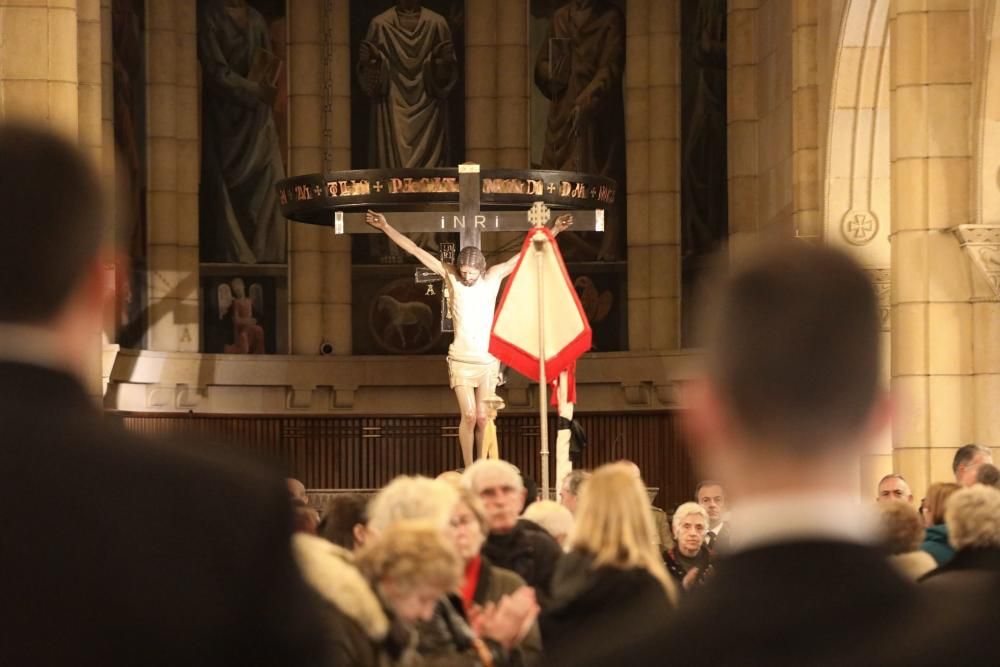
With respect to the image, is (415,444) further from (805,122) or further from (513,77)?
(805,122)

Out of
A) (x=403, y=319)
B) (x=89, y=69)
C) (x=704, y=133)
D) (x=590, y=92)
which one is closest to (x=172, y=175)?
(x=403, y=319)

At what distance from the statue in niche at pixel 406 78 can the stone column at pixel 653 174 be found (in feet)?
7.49

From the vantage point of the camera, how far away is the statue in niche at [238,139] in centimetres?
2169

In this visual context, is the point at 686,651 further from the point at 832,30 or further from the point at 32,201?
the point at 832,30

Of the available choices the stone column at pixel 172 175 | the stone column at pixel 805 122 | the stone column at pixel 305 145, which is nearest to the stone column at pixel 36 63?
the stone column at pixel 805 122

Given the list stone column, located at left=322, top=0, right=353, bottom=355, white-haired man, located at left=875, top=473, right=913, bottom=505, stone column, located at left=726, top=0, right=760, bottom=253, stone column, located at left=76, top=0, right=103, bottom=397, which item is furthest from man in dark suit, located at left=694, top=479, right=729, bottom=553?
stone column, located at left=322, top=0, right=353, bottom=355

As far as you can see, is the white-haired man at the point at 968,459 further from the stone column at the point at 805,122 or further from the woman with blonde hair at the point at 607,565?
the stone column at the point at 805,122

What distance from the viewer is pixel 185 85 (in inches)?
843

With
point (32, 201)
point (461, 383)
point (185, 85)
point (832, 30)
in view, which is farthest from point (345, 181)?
point (32, 201)

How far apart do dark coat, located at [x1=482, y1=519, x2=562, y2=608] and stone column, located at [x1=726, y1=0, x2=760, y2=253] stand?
46.1 ft

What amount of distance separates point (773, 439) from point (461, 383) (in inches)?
460

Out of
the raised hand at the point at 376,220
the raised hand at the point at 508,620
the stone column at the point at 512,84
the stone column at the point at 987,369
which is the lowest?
Result: the raised hand at the point at 508,620

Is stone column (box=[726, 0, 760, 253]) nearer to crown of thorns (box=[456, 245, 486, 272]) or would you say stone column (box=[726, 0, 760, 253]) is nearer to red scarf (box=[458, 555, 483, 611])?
crown of thorns (box=[456, 245, 486, 272])

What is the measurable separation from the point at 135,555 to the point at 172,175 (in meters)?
19.8
